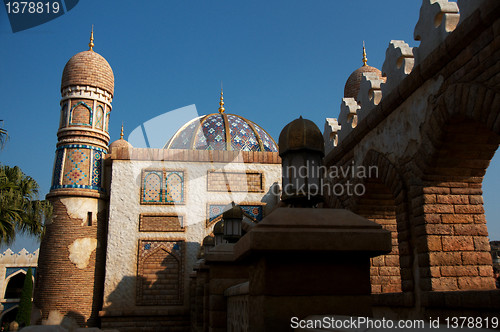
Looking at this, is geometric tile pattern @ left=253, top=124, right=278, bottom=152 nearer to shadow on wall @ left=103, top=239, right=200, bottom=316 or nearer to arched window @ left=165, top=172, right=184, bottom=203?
arched window @ left=165, top=172, right=184, bottom=203

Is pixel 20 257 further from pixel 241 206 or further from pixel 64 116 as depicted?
pixel 241 206

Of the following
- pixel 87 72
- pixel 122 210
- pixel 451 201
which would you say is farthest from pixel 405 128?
pixel 87 72

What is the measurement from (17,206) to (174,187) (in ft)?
15.2

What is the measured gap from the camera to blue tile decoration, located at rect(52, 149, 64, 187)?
14.1 meters

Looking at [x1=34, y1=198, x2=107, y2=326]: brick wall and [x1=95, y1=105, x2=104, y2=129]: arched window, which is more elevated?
[x1=95, y1=105, x2=104, y2=129]: arched window

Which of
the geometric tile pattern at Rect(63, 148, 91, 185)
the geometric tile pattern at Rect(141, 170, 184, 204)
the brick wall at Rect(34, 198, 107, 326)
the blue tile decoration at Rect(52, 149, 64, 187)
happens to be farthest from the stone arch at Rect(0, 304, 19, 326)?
the geometric tile pattern at Rect(141, 170, 184, 204)

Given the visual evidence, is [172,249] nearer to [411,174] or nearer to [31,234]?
[31,234]

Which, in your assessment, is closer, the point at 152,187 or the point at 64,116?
the point at 152,187

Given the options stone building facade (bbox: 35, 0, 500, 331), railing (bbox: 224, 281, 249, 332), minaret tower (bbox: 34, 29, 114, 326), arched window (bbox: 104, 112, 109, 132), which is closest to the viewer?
railing (bbox: 224, 281, 249, 332)

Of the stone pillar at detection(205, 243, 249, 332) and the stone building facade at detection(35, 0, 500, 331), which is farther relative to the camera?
the stone pillar at detection(205, 243, 249, 332)

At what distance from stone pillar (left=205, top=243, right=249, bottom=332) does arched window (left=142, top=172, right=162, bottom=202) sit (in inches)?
379

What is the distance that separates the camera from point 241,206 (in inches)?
561

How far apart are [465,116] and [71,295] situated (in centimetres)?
1211

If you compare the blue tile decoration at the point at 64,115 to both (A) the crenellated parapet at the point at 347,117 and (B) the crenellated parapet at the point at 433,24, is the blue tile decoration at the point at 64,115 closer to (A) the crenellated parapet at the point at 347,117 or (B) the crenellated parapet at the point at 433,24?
(A) the crenellated parapet at the point at 347,117
